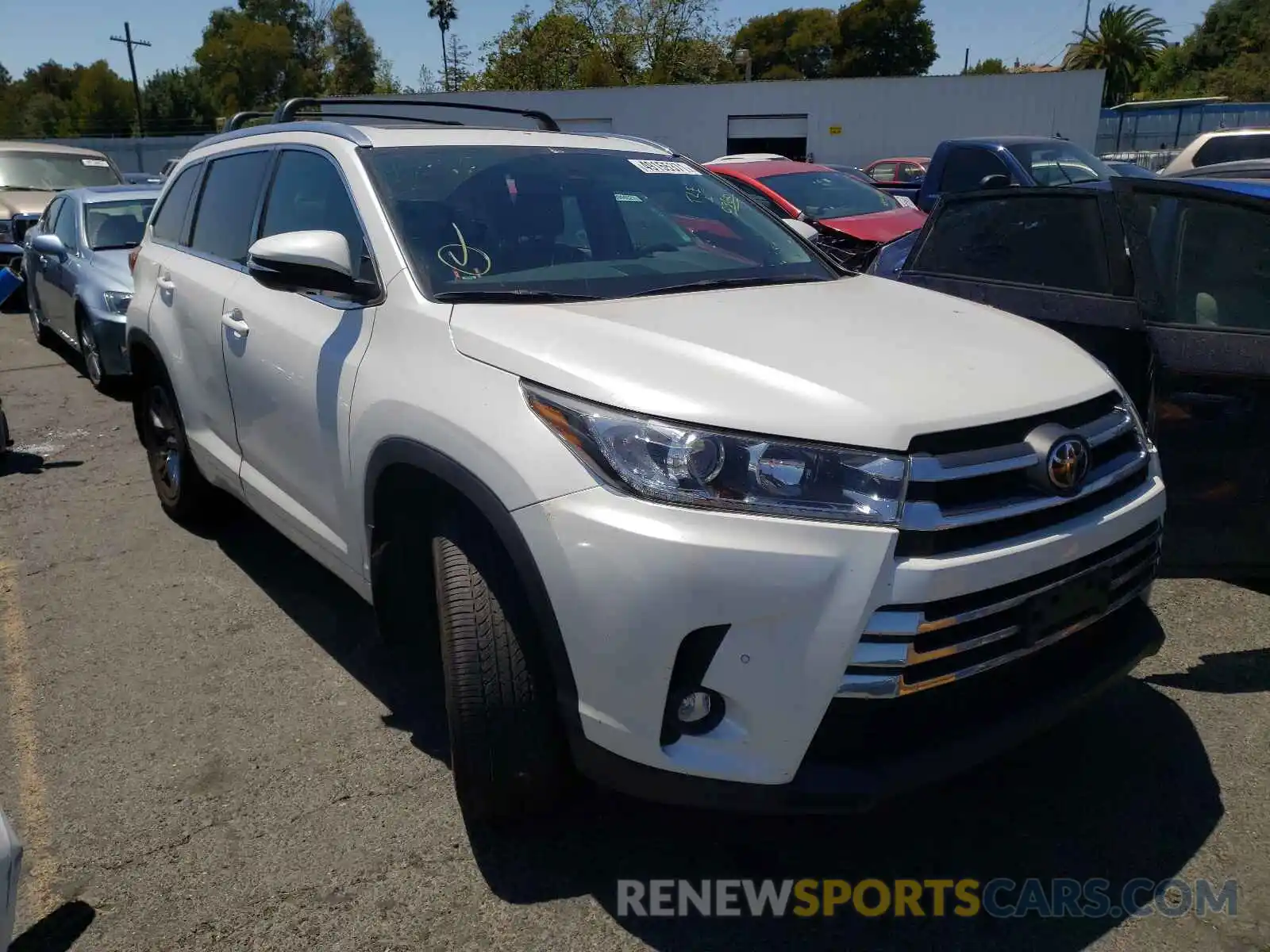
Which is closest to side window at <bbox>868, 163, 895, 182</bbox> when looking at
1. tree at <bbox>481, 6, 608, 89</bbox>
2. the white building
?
the white building

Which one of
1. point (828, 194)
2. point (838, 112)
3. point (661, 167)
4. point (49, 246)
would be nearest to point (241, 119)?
point (661, 167)

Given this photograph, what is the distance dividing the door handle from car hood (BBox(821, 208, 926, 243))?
272 inches

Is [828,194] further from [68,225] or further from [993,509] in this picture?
[993,509]

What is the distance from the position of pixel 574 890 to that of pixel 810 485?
1.21 metres

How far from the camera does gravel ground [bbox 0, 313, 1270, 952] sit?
241 cm

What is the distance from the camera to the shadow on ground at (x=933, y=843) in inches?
94.2

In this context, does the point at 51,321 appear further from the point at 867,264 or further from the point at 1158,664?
the point at 1158,664

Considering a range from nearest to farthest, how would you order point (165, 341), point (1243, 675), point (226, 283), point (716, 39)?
point (1243, 675) < point (226, 283) < point (165, 341) < point (716, 39)

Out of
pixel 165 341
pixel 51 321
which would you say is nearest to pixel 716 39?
pixel 51 321

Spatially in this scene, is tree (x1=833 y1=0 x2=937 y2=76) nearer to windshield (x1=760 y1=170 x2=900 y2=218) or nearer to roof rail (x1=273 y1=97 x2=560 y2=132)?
windshield (x1=760 y1=170 x2=900 y2=218)

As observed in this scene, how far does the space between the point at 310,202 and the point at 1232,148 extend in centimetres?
1081

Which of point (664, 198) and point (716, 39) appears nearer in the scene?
point (664, 198)

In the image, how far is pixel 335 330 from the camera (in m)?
3.05

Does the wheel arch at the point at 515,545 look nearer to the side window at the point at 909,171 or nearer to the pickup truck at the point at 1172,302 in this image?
the pickup truck at the point at 1172,302
